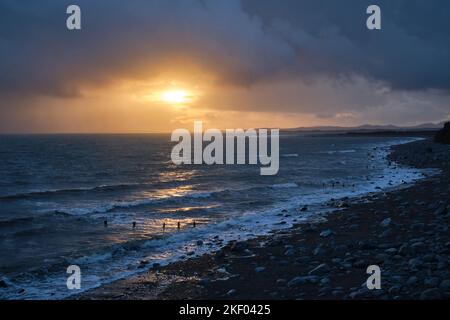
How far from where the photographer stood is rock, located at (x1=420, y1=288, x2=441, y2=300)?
348 inches

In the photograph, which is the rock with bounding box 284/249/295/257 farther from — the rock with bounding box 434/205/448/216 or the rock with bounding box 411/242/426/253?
the rock with bounding box 434/205/448/216

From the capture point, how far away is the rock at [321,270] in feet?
41.0

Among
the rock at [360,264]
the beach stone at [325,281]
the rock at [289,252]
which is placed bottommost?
the rock at [289,252]

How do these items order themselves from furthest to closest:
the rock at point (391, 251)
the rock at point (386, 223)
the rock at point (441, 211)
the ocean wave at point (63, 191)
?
the ocean wave at point (63, 191)
the rock at point (441, 211)
the rock at point (386, 223)
the rock at point (391, 251)

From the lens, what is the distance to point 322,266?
1287cm

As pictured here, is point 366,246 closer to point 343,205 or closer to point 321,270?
point 321,270

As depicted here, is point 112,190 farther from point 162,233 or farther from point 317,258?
point 317,258

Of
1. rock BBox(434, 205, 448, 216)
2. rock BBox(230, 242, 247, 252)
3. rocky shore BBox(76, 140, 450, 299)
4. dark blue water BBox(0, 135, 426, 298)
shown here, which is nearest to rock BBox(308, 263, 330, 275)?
rocky shore BBox(76, 140, 450, 299)

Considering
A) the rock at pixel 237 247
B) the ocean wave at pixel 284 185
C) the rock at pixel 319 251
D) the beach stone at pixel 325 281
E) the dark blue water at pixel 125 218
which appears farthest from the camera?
the ocean wave at pixel 284 185

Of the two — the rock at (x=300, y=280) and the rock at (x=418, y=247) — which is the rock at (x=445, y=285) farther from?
the rock at (x=418, y=247)

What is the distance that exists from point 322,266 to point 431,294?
4.17 m

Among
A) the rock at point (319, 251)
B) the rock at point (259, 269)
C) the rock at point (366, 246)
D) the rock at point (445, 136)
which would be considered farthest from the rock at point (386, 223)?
the rock at point (445, 136)

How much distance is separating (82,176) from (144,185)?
46.5 ft
